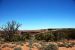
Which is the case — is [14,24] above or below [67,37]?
above

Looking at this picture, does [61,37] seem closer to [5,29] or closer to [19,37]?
[19,37]

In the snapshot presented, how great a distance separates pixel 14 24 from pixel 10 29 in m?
1.25

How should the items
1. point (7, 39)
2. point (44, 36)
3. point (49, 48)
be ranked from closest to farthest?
point (49, 48) < point (7, 39) < point (44, 36)

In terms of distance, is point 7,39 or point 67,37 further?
point 67,37

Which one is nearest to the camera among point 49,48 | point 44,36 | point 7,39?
point 49,48

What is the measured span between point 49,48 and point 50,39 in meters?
18.0

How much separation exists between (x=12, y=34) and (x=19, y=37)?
1.49m

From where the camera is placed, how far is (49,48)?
39.5ft

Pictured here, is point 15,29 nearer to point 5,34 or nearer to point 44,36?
point 5,34

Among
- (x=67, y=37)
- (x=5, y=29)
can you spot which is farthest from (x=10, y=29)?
(x=67, y=37)

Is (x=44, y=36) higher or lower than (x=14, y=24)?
lower

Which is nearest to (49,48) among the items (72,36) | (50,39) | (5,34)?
(50,39)

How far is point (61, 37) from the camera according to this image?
103ft

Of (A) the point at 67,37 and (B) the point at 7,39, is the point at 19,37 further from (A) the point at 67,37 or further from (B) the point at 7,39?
(A) the point at 67,37
